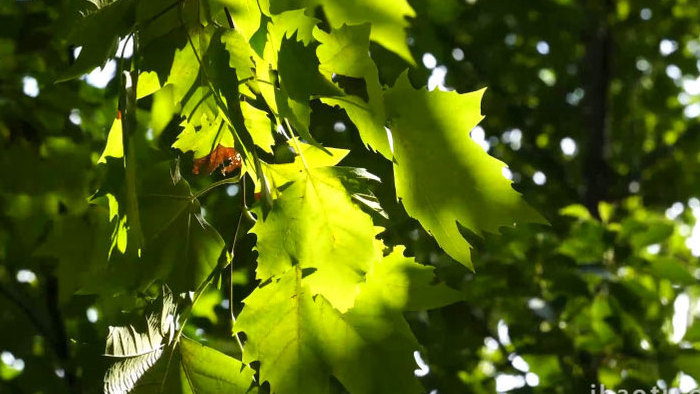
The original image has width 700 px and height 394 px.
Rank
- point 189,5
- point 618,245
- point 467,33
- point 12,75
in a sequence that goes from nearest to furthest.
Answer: point 189,5, point 12,75, point 618,245, point 467,33

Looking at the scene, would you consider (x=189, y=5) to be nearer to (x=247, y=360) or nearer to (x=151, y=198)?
(x=151, y=198)

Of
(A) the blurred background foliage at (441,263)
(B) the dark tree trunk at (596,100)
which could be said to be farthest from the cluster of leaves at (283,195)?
(B) the dark tree trunk at (596,100)

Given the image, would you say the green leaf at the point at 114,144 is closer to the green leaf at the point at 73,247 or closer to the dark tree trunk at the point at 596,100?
the green leaf at the point at 73,247

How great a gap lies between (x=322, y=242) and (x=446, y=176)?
11 cm

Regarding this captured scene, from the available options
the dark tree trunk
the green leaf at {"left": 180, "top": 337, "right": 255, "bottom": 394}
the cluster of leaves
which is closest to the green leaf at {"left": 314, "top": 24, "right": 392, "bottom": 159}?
the cluster of leaves

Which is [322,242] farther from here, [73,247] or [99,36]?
[73,247]

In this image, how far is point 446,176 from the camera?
24.6 inches

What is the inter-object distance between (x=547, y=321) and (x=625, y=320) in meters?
0.17

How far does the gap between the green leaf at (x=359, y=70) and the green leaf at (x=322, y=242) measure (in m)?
0.06

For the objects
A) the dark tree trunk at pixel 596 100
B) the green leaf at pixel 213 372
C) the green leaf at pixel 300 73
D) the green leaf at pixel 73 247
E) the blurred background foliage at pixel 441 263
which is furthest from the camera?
the dark tree trunk at pixel 596 100

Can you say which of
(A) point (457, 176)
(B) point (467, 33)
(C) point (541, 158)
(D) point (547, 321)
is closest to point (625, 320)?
(D) point (547, 321)

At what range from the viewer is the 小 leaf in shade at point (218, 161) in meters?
0.71

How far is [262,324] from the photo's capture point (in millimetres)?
638

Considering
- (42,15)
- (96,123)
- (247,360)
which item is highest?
(42,15)
